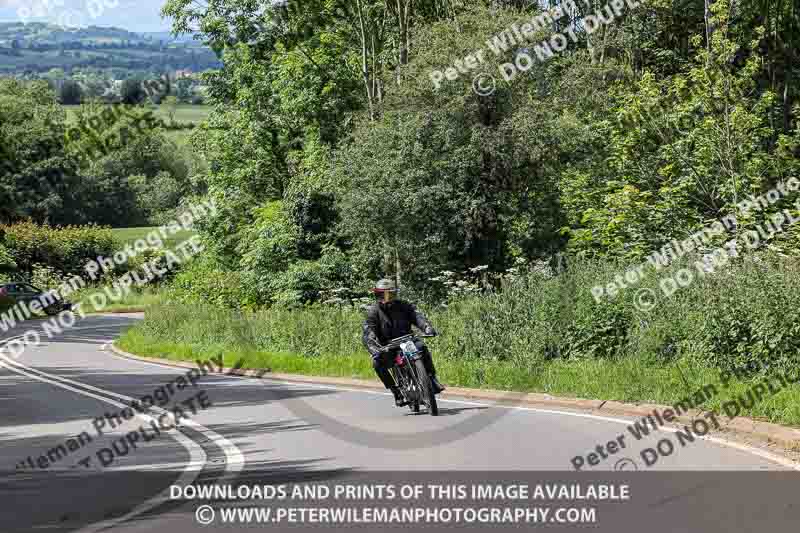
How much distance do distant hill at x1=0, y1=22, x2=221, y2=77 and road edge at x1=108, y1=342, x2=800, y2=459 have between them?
109835mm

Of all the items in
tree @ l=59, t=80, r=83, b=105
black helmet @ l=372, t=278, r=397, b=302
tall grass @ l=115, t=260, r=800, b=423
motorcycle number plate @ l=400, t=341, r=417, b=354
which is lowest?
tall grass @ l=115, t=260, r=800, b=423

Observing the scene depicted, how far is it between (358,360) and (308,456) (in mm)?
12250

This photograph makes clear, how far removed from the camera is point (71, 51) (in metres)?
164

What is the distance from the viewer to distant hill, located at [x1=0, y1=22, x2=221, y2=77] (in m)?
148

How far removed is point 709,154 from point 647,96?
130 inches

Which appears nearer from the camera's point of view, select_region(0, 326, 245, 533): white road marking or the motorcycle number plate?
select_region(0, 326, 245, 533): white road marking

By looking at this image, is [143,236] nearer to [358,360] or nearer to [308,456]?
[358,360]

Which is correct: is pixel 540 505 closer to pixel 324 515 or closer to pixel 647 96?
pixel 324 515

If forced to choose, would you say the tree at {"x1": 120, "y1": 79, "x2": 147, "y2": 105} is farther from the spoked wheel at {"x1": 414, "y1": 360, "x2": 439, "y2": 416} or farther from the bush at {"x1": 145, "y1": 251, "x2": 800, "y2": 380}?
the spoked wheel at {"x1": 414, "y1": 360, "x2": 439, "y2": 416}

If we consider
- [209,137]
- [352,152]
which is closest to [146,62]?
[209,137]

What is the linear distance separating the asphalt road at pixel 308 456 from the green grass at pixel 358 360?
1.29 m

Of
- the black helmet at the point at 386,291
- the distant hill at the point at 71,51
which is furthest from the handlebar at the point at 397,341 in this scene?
the distant hill at the point at 71,51

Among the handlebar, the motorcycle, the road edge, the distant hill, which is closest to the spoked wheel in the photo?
the motorcycle

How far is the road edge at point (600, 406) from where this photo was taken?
12430mm
